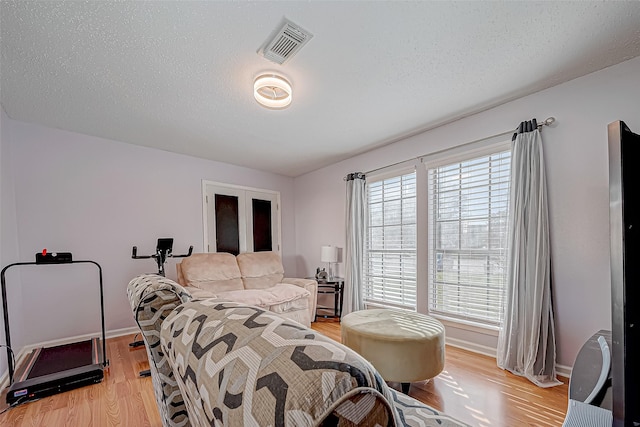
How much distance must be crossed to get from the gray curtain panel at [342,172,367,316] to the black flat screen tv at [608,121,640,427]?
11.0ft

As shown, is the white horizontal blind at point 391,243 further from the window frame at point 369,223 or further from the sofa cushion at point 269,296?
the sofa cushion at point 269,296

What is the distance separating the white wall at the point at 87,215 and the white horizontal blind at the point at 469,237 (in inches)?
135

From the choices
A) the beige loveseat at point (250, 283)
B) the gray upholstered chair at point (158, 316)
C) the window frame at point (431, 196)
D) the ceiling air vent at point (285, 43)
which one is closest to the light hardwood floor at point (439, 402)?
the window frame at point (431, 196)

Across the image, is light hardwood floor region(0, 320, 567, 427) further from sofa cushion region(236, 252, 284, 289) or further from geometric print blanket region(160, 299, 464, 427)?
geometric print blanket region(160, 299, 464, 427)

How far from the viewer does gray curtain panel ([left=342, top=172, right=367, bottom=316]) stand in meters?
3.83

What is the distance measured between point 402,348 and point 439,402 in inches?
19.9

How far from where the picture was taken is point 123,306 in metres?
3.36

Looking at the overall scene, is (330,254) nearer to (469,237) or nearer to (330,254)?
(330,254)

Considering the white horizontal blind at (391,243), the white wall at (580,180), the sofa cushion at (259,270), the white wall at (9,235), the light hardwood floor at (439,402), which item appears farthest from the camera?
the sofa cushion at (259,270)

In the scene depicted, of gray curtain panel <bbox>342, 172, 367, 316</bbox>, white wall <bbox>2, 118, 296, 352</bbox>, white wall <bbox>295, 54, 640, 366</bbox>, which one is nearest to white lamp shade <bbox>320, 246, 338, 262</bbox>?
gray curtain panel <bbox>342, 172, 367, 316</bbox>

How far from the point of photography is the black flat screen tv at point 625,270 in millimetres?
480

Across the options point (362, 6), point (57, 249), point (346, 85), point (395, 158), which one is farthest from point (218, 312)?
point (57, 249)

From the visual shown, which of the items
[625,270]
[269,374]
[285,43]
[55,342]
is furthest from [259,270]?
[625,270]

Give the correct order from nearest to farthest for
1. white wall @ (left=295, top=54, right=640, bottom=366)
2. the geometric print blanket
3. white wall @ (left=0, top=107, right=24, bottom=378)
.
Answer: the geometric print blanket → white wall @ (left=295, top=54, right=640, bottom=366) → white wall @ (left=0, top=107, right=24, bottom=378)
